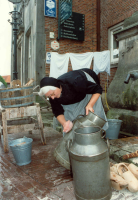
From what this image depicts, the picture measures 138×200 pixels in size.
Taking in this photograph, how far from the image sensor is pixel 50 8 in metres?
8.80

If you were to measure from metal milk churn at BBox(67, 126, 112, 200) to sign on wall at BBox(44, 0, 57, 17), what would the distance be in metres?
8.25

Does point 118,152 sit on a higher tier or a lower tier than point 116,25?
lower

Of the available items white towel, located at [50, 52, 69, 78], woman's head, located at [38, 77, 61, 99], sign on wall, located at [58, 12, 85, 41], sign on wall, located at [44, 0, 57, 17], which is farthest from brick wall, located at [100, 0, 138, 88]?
woman's head, located at [38, 77, 61, 99]

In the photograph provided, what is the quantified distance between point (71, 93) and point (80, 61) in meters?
5.77

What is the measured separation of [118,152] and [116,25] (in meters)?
7.52

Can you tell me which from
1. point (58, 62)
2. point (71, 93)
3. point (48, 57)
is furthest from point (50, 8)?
point (71, 93)

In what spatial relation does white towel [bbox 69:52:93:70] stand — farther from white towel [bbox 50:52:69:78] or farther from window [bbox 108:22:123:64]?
window [bbox 108:22:123:64]

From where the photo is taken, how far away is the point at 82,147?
2.01m

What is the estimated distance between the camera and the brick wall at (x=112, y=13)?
802 cm

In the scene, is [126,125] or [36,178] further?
[126,125]

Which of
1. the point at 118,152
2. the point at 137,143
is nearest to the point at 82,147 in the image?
the point at 118,152

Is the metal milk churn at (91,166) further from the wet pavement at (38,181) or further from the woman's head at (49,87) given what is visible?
the woman's head at (49,87)

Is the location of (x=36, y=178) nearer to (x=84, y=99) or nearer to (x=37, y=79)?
(x=84, y=99)

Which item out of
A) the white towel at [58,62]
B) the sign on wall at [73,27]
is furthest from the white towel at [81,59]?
the sign on wall at [73,27]
